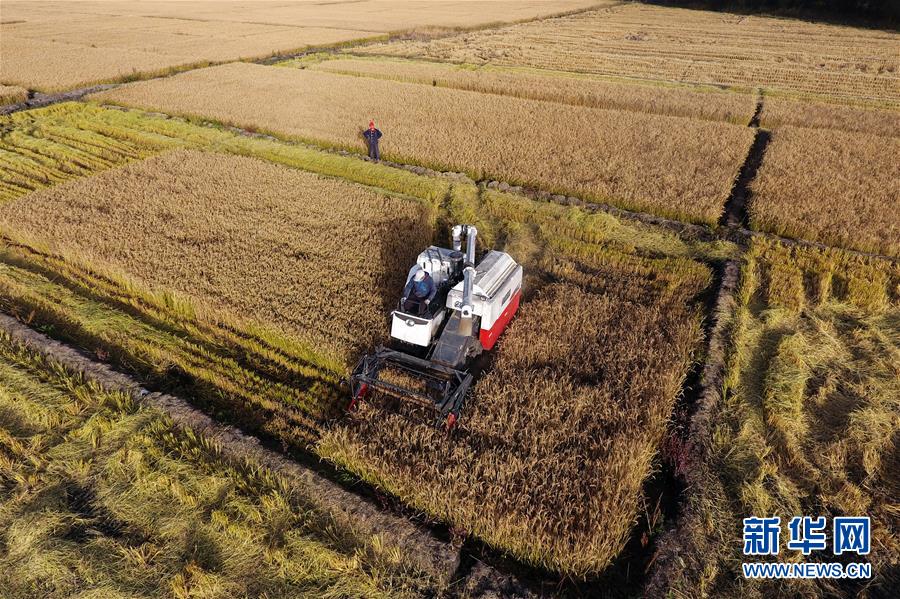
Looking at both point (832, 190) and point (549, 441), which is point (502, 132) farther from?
point (549, 441)

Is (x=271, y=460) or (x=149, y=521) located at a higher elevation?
(x=271, y=460)

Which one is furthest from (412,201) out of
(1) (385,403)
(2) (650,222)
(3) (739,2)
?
(3) (739,2)

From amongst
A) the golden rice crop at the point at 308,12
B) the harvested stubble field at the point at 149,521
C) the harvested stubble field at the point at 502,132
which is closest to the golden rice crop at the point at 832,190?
the harvested stubble field at the point at 502,132

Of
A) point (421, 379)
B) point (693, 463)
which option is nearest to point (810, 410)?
point (693, 463)

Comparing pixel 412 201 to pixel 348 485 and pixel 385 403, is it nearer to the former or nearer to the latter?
pixel 385 403

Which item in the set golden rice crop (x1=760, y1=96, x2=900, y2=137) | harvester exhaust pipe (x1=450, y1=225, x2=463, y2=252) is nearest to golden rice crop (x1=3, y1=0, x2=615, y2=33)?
golden rice crop (x1=760, y1=96, x2=900, y2=137)

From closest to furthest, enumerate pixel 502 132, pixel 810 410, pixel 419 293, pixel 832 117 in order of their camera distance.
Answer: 1. pixel 810 410
2. pixel 419 293
3. pixel 502 132
4. pixel 832 117

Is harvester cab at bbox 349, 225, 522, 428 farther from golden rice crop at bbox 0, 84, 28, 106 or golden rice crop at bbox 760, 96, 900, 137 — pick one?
golden rice crop at bbox 0, 84, 28, 106
